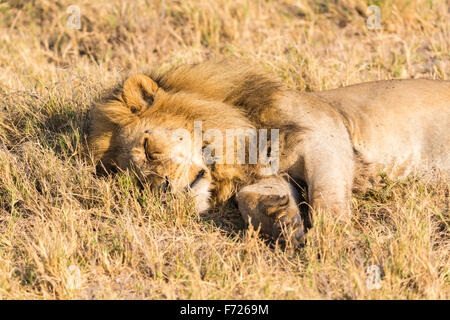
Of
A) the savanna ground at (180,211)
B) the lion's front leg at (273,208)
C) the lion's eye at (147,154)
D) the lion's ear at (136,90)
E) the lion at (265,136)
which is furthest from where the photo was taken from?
the lion's ear at (136,90)

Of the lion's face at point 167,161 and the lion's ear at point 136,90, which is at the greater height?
the lion's ear at point 136,90

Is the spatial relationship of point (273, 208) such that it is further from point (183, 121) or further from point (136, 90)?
point (136, 90)

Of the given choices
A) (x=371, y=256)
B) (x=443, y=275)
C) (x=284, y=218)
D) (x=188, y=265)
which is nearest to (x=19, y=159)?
(x=188, y=265)

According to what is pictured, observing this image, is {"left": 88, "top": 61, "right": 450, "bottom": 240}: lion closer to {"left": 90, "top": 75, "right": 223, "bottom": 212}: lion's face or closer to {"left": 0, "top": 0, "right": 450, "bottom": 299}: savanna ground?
{"left": 90, "top": 75, "right": 223, "bottom": 212}: lion's face

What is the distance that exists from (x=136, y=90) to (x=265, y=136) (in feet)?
2.62

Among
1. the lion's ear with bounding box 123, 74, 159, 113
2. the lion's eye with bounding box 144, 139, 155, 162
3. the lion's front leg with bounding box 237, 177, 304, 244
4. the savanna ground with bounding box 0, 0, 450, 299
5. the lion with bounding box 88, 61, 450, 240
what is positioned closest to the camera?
the savanna ground with bounding box 0, 0, 450, 299

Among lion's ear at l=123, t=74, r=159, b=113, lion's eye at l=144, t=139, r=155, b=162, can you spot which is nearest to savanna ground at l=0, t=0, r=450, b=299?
lion's eye at l=144, t=139, r=155, b=162

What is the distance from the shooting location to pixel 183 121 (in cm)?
326

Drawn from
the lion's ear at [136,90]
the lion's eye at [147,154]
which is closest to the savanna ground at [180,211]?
the lion's eye at [147,154]

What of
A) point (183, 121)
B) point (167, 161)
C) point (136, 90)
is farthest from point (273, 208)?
point (136, 90)

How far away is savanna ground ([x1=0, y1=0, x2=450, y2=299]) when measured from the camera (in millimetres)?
2633

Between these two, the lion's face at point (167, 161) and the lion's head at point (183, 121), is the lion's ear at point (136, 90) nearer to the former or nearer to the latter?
the lion's head at point (183, 121)

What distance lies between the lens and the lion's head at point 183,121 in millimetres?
3158

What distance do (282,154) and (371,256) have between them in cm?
74
